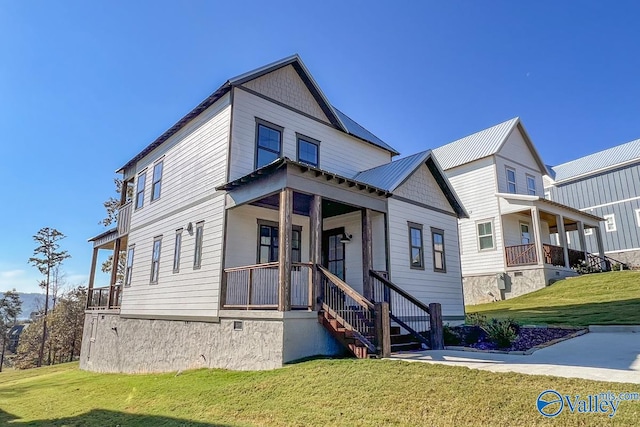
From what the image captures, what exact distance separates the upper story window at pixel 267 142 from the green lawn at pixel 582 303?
33.2ft

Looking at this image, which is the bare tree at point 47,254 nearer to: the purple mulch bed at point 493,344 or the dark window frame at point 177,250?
the dark window frame at point 177,250

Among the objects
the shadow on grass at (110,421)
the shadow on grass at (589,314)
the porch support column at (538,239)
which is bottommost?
the shadow on grass at (110,421)

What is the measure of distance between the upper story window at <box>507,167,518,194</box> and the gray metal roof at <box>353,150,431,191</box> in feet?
42.3

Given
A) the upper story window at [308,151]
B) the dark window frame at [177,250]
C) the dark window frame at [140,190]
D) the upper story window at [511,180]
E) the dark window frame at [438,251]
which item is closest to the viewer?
the dark window frame at [177,250]

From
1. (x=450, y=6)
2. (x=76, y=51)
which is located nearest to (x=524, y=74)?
(x=450, y=6)

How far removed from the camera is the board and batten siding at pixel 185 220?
36.8ft

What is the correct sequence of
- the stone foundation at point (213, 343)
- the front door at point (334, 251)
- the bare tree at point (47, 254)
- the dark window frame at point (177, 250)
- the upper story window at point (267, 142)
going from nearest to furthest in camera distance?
the stone foundation at point (213, 343)
the upper story window at point (267, 142)
the front door at point (334, 251)
the dark window frame at point (177, 250)
the bare tree at point (47, 254)

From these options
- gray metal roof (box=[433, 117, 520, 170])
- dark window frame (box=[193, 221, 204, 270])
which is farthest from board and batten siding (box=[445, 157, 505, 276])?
dark window frame (box=[193, 221, 204, 270])

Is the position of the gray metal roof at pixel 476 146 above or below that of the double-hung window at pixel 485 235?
above

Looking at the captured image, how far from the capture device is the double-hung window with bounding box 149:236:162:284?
1434cm

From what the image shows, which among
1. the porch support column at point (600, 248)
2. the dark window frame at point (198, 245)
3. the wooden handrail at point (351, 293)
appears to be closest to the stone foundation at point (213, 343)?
the wooden handrail at point (351, 293)

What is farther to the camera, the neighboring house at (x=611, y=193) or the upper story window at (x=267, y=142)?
the neighboring house at (x=611, y=193)

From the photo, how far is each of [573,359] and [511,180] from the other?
19086 mm

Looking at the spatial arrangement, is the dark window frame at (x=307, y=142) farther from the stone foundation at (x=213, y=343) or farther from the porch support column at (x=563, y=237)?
the porch support column at (x=563, y=237)
